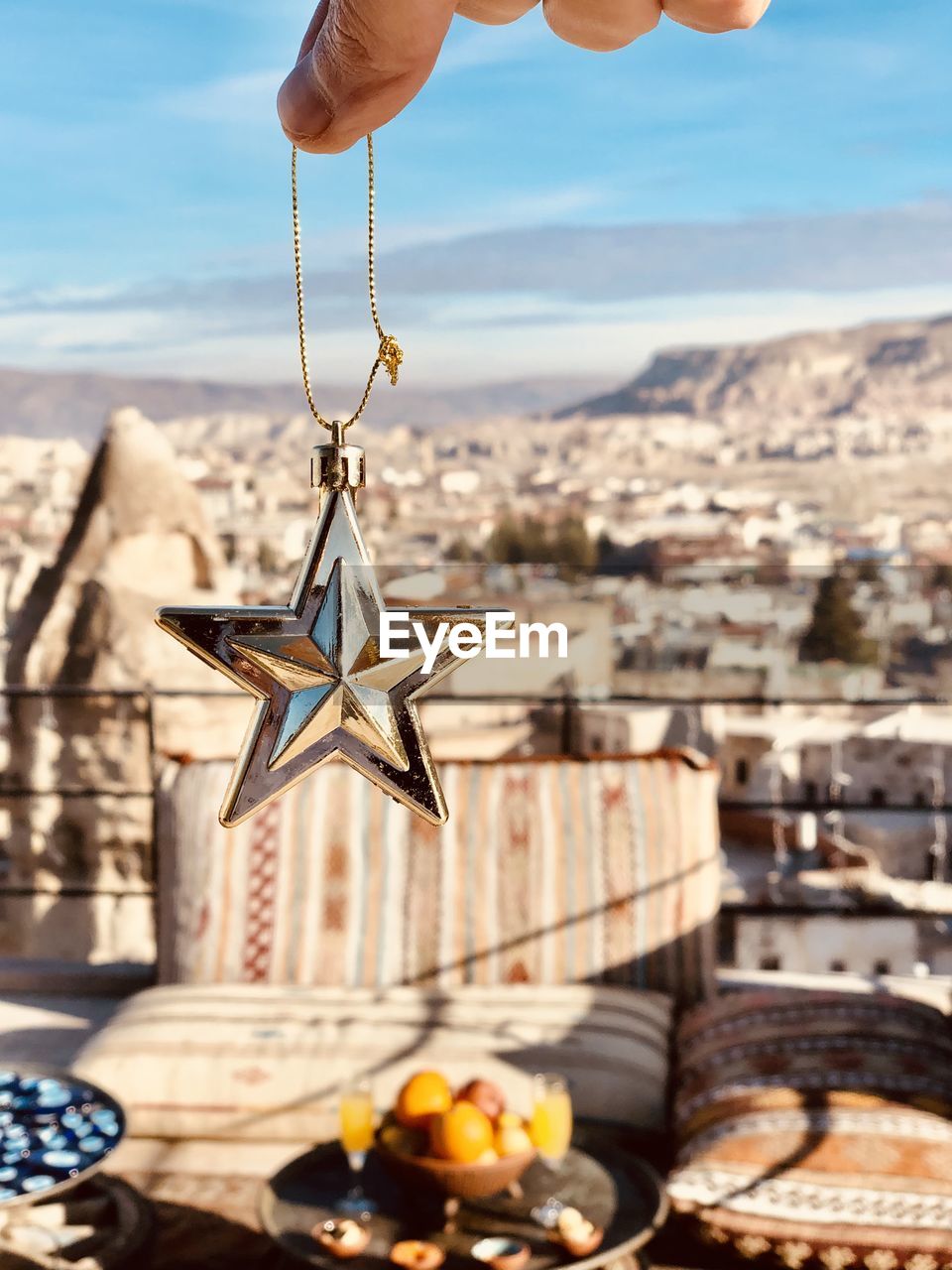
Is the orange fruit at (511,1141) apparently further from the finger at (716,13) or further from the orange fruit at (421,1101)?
the finger at (716,13)

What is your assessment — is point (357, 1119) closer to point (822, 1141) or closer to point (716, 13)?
point (822, 1141)

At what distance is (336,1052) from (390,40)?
2.67 meters

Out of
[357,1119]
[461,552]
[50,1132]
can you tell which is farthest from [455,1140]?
[461,552]

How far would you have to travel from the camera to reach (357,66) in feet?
1.34

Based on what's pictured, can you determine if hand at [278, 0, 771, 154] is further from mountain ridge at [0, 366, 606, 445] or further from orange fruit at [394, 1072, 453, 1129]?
mountain ridge at [0, 366, 606, 445]

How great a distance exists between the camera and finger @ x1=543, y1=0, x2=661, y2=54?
43 centimetres

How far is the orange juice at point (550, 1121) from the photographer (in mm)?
2223

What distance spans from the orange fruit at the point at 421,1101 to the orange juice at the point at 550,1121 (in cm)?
15

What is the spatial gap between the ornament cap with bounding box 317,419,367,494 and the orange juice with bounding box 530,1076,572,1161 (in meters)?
1.68

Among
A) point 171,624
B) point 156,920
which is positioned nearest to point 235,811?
point 171,624

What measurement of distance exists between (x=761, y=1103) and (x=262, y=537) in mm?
22917

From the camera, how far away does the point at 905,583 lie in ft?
97.9

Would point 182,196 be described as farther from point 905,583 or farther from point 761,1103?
point 761,1103

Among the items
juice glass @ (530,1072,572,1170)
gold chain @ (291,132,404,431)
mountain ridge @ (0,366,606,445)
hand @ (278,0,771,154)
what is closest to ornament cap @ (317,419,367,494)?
gold chain @ (291,132,404,431)
